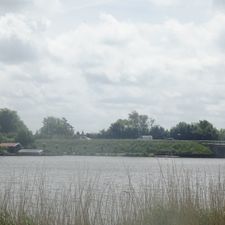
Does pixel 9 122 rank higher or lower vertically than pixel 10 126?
higher

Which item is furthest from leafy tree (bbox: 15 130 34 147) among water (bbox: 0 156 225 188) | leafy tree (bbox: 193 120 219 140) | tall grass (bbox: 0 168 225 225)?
tall grass (bbox: 0 168 225 225)

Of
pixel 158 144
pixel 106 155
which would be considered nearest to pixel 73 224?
pixel 158 144

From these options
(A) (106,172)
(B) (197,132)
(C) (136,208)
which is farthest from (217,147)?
(C) (136,208)

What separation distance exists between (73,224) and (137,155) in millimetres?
113679

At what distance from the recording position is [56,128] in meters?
142

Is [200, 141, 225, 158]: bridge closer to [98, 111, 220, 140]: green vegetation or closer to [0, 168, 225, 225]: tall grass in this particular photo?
[98, 111, 220, 140]: green vegetation

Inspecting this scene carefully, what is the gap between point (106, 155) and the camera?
12775 centimetres

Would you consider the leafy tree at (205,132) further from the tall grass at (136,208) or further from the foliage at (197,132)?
the tall grass at (136,208)

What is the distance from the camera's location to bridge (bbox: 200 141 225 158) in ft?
398

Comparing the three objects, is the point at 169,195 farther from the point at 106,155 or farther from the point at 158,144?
the point at 106,155

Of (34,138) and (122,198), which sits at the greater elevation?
(34,138)

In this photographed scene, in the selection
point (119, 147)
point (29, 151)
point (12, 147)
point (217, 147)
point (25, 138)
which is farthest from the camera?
point (119, 147)

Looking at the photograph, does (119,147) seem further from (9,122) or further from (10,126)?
(9,122)

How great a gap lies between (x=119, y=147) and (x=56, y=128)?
2209 cm
